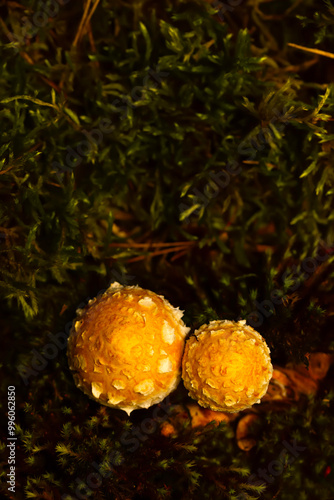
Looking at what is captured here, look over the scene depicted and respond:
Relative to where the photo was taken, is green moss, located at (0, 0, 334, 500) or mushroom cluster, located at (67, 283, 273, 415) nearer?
mushroom cluster, located at (67, 283, 273, 415)

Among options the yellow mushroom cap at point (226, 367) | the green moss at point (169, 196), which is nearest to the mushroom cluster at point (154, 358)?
the yellow mushroom cap at point (226, 367)

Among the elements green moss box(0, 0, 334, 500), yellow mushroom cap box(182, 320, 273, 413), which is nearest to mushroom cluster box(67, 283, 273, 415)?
yellow mushroom cap box(182, 320, 273, 413)

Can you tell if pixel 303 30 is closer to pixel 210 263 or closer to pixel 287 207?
pixel 287 207

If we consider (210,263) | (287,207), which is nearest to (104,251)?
(210,263)

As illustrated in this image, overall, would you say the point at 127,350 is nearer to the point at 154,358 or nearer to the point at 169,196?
the point at 154,358

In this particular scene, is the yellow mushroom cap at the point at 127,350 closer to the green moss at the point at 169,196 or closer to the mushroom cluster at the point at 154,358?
the mushroom cluster at the point at 154,358

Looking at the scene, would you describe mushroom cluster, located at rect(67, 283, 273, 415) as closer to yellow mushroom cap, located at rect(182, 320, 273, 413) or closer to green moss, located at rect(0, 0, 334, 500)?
yellow mushroom cap, located at rect(182, 320, 273, 413)

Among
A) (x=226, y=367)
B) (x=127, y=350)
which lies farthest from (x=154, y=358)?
(x=226, y=367)
